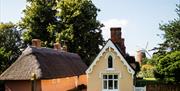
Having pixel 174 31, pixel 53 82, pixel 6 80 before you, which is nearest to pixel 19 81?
pixel 6 80

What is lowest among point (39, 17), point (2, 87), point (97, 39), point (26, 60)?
point (2, 87)

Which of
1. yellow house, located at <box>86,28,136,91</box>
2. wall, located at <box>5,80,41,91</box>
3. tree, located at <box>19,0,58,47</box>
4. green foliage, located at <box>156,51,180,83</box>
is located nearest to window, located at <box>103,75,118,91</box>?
yellow house, located at <box>86,28,136,91</box>

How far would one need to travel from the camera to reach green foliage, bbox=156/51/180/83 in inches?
1375

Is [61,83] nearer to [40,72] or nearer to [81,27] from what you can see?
[40,72]

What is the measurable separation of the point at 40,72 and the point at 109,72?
7.42m

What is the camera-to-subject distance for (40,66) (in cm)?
3966

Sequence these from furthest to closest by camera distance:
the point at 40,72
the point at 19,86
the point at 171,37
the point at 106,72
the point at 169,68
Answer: the point at 171,37, the point at 19,86, the point at 40,72, the point at 106,72, the point at 169,68

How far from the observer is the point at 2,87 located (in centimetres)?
4600

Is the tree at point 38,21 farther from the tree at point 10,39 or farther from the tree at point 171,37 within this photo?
the tree at point 171,37

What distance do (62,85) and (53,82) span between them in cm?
335

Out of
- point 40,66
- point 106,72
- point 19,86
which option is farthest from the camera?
point 40,66

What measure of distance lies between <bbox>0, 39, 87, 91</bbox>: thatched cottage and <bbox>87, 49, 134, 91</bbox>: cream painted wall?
17.5 ft

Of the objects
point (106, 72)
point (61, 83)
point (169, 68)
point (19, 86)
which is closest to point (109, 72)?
point (106, 72)

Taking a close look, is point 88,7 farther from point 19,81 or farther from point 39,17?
point 19,81
